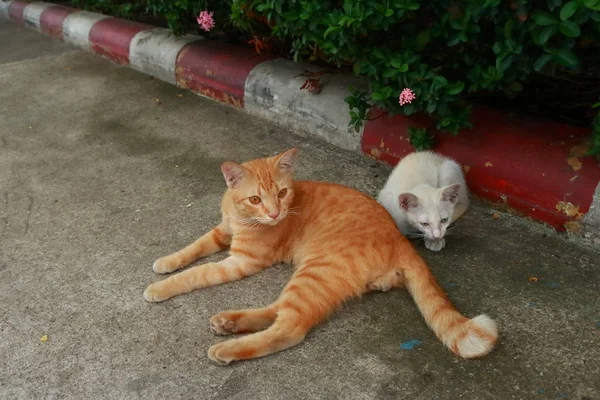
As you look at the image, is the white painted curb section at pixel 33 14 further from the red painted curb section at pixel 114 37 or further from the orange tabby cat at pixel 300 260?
the orange tabby cat at pixel 300 260

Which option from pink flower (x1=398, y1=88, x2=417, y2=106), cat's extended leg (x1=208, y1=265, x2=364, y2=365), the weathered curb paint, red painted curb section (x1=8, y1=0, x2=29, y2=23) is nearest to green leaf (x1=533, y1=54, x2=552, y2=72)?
pink flower (x1=398, y1=88, x2=417, y2=106)

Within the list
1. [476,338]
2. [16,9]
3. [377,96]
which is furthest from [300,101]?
[16,9]

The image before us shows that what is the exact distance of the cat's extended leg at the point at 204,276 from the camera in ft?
8.95

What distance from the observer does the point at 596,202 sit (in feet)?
9.09

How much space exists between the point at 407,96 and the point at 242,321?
155 centimetres

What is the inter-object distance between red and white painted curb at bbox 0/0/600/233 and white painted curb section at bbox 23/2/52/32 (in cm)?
126

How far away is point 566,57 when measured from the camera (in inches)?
97.0

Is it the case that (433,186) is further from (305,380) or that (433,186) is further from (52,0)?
(52,0)

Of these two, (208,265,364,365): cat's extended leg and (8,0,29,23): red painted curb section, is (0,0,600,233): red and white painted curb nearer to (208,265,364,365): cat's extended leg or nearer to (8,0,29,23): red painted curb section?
(208,265,364,365): cat's extended leg

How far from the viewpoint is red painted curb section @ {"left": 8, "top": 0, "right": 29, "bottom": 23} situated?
318 inches

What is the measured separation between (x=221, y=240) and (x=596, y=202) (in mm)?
1922

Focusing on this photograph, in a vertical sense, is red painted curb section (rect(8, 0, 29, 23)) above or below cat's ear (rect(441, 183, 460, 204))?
below

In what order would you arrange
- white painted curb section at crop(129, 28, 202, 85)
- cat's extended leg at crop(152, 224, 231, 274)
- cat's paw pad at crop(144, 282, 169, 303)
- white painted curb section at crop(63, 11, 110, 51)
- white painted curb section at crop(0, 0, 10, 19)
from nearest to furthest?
cat's paw pad at crop(144, 282, 169, 303), cat's extended leg at crop(152, 224, 231, 274), white painted curb section at crop(129, 28, 202, 85), white painted curb section at crop(63, 11, 110, 51), white painted curb section at crop(0, 0, 10, 19)

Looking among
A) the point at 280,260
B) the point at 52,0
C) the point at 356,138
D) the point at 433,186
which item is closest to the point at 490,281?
the point at 433,186
